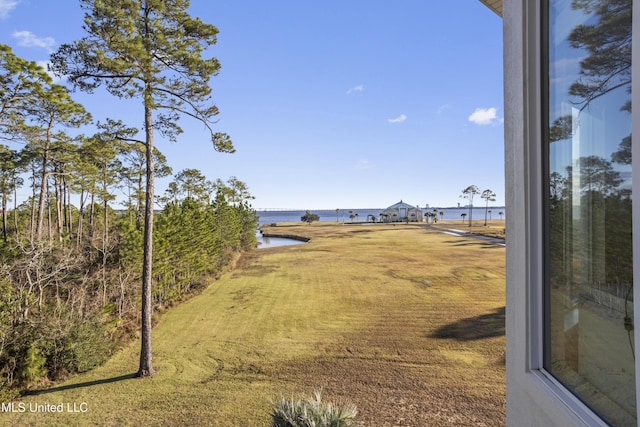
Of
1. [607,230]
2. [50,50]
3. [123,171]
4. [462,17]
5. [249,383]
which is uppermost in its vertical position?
[462,17]

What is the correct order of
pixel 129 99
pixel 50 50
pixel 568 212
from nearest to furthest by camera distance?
pixel 568 212
pixel 50 50
pixel 129 99

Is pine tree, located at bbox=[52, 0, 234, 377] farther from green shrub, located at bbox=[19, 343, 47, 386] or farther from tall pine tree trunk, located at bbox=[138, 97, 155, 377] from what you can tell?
green shrub, located at bbox=[19, 343, 47, 386]

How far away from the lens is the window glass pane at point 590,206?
1360 mm

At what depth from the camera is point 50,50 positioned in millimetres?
7137

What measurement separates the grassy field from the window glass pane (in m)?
4.89

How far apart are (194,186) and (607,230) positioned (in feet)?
93.3

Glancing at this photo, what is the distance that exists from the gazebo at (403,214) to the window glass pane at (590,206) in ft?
218

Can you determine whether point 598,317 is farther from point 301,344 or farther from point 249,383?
point 301,344

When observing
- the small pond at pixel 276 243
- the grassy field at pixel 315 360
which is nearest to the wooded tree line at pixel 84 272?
the grassy field at pixel 315 360

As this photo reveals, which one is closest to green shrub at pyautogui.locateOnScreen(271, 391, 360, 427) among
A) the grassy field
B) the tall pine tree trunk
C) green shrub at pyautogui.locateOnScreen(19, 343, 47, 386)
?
the grassy field

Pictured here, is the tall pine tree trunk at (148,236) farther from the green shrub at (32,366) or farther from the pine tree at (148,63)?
the green shrub at (32,366)

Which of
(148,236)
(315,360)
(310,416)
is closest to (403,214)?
(315,360)

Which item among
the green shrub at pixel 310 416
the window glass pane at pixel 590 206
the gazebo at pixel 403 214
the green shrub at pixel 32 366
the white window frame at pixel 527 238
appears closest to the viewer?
the window glass pane at pixel 590 206

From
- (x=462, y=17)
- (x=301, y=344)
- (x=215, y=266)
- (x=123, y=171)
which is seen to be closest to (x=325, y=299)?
(x=301, y=344)
